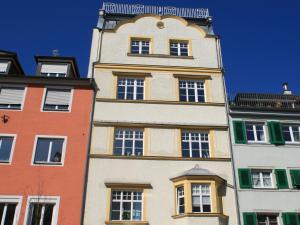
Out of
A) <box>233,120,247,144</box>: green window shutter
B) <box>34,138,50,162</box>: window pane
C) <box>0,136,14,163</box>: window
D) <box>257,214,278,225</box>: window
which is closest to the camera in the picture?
<box>257,214,278,225</box>: window

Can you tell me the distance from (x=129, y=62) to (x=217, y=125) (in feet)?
23.1

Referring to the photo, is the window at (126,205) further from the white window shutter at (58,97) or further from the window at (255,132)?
the window at (255,132)

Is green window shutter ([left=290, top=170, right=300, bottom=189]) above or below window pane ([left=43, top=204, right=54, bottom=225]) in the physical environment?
above

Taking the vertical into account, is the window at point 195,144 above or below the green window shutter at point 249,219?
above

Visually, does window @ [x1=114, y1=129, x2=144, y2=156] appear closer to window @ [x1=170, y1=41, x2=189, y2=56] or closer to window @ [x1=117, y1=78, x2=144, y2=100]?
window @ [x1=117, y1=78, x2=144, y2=100]

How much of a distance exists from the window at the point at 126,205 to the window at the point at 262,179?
248 inches

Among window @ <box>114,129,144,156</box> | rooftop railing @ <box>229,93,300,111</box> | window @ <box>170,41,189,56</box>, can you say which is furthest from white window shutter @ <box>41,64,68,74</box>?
rooftop railing @ <box>229,93,300,111</box>

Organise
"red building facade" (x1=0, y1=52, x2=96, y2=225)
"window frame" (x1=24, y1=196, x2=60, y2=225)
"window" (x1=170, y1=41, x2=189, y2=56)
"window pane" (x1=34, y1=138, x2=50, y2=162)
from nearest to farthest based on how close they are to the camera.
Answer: "window frame" (x1=24, y1=196, x2=60, y2=225) → "red building facade" (x1=0, y1=52, x2=96, y2=225) → "window pane" (x1=34, y1=138, x2=50, y2=162) → "window" (x1=170, y1=41, x2=189, y2=56)

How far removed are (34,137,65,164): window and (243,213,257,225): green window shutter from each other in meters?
9.97

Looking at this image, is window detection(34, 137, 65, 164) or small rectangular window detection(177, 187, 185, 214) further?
window detection(34, 137, 65, 164)

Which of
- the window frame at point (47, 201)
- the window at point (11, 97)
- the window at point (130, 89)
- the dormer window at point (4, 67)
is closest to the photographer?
the window frame at point (47, 201)

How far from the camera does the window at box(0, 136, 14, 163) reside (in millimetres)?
19720

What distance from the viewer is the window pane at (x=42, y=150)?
65.2 ft

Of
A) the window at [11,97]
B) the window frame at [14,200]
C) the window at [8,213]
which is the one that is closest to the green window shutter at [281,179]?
the window frame at [14,200]
